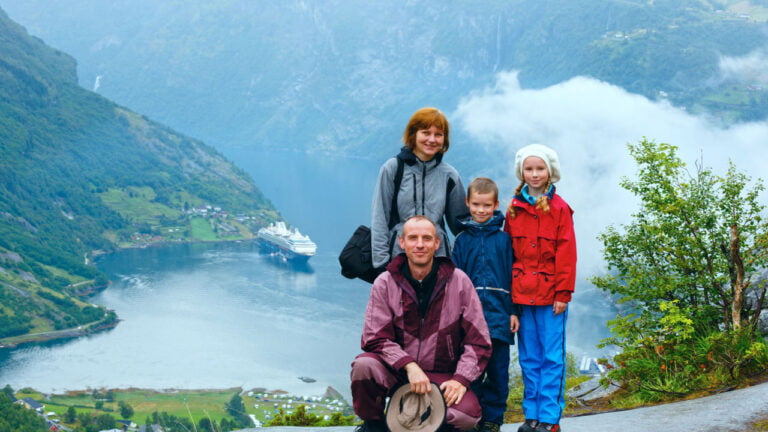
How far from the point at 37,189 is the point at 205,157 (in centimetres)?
3829

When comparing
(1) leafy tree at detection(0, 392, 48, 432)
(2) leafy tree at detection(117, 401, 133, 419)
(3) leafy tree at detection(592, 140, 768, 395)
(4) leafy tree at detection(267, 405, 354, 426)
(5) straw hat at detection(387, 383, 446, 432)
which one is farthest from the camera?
(2) leafy tree at detection(117, 401, 133, 419)

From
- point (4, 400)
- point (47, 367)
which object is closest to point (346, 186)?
point (47, 367)

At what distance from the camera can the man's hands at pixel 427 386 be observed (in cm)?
292

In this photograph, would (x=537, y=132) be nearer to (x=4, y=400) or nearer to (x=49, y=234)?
(x=49, y=234)

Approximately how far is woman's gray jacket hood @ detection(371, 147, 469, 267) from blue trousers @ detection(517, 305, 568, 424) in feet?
2.04

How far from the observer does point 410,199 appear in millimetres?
3660

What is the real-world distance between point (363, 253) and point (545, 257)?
1.00 metres

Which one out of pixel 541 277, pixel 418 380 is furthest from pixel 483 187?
pixel 418 380

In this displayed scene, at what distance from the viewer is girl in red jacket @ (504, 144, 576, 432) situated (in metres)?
3.48

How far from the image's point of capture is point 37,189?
98375mm

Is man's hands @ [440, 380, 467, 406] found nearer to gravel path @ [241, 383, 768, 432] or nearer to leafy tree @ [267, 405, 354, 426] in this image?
gravel path @ [241, 383, 768, 432]

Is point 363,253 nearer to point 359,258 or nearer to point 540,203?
point 359,258

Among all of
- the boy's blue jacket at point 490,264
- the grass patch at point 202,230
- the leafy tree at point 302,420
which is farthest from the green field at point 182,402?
the grass patch at point 202,230

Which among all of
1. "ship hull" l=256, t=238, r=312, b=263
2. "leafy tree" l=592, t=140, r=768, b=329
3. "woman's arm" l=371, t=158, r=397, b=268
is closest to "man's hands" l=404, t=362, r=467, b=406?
"woman's arm" l=371, t=158, r=397, b=268
